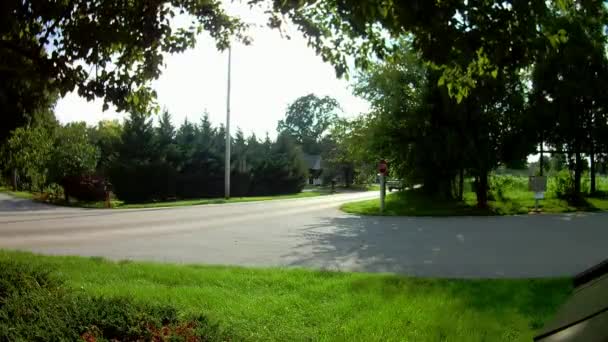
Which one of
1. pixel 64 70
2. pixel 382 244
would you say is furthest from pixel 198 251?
pixel 64 70

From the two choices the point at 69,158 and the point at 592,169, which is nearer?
the point at 592,169

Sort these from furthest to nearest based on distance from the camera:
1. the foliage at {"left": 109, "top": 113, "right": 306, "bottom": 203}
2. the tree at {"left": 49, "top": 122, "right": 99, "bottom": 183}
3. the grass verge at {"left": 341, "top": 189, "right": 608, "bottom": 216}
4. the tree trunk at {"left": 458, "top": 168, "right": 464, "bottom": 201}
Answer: the foliage at {"left": 109, "top": 113, "right": 306, "bottom": 203}, the tree at {"left": 49, "top": 122, "right": 99, "bottom": 183}, the tree trunk at {"left": 458, "top": 168, "right": 464, "bottom": 201}, the grass verge at {"left": 341, "top": 189, "right": 608, "bottom": 216}

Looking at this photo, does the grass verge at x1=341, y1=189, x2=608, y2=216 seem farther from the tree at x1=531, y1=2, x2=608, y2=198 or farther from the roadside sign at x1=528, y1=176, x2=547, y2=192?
the tree at x1=531, y1=2, x2=608, y2=198

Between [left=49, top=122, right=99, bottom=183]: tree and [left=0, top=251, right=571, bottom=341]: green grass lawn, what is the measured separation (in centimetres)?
2419

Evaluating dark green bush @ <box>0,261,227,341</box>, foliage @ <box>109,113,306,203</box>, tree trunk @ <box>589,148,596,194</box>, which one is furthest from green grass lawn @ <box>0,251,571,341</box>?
foliage @ <box>109,113,306,203</box>

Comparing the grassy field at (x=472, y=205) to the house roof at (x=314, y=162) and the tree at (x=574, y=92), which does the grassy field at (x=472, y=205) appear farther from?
the house roof at (x=314, y=162)

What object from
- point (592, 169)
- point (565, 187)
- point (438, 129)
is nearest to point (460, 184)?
point (438, 129)

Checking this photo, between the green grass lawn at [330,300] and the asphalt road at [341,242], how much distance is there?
1.38 metres

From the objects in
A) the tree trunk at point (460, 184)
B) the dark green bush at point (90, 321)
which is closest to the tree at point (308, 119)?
the tree trunk at point (460, 184)

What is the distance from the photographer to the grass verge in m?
23.1

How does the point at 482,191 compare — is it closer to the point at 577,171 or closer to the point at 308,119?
the point at 577,171

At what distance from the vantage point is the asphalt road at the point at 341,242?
9.33m

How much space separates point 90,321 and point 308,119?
108 m

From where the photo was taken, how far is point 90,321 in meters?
3.68
